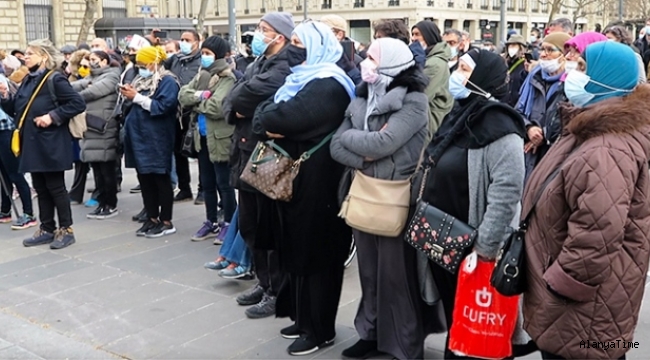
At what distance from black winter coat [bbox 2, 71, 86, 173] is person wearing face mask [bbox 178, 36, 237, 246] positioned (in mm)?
1100

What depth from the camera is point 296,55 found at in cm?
459

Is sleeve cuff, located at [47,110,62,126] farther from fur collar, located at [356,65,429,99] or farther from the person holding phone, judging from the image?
the person holding phone

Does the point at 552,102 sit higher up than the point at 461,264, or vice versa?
the point at 552,102

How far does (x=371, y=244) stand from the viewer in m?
4.25

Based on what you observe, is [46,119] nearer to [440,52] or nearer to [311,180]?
[311,180]

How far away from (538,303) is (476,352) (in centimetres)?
59

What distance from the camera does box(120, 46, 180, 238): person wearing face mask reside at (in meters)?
7.22

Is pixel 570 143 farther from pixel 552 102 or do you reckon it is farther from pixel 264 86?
pixel 552 102

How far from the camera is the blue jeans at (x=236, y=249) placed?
231 inches

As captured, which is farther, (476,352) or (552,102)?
(552,102)

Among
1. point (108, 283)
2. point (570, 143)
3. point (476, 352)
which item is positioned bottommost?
point (108, 283)

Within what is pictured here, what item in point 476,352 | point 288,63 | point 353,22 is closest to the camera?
point 476,352

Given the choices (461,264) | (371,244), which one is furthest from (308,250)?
(461,264)

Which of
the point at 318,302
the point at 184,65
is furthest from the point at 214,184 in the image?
the point at 318,302
